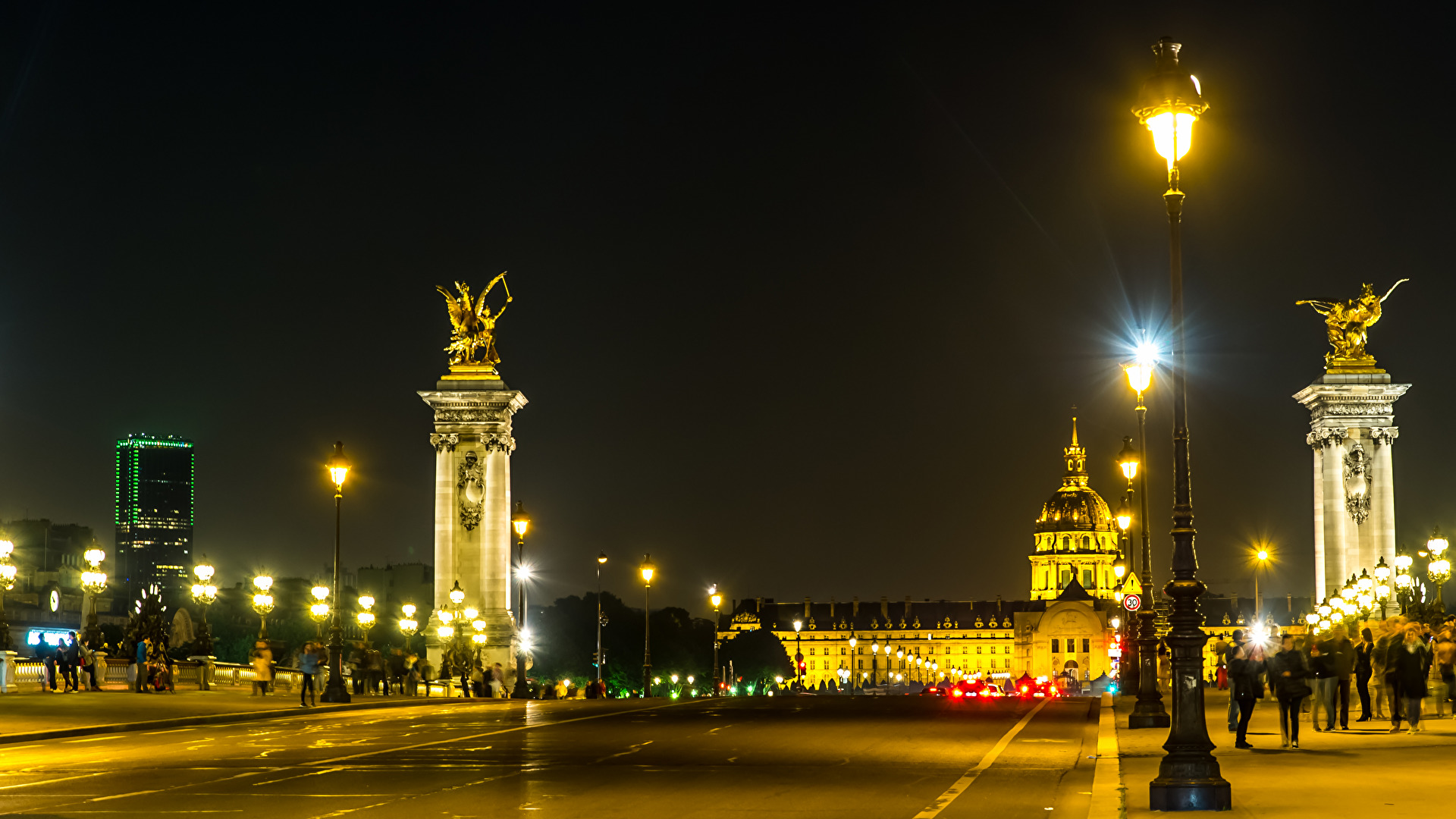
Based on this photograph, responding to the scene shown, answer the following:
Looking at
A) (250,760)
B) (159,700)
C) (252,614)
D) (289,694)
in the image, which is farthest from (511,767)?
(252,614)

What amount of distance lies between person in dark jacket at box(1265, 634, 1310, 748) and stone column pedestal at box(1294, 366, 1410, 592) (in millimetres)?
55218

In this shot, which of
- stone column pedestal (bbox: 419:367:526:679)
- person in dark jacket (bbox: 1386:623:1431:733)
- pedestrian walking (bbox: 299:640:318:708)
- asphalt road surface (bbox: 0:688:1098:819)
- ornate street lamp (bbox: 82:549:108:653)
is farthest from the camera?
stone column pedestal (bbox: 419:367:526:679)

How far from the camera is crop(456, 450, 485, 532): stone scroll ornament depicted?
72375 mm

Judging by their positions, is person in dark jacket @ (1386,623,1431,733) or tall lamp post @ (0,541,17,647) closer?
person in dark jacket @ (1386,623,1431,733)

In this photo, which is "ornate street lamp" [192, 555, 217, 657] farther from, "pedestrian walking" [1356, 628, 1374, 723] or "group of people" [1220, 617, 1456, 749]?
"pedestrian walking" [1356, 628, 1374, 723]

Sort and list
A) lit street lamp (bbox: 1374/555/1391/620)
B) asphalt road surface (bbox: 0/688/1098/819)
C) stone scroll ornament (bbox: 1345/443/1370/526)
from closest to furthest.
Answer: asphalt road surface (bbox: 0/688/1098/819)
lit street lamp (bbox: 1374/555/1391/620)
stone scroll ornament (bbox: 1345/443/1370/526)

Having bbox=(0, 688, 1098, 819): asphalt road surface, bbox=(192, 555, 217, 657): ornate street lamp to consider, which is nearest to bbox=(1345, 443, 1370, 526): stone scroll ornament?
bbox=(0, 688, 1098, 819): asphalt road surface

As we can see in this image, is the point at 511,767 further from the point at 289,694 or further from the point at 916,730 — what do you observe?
the point at 289,694

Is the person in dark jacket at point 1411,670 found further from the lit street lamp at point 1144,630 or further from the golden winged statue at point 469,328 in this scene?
the golden winged statue at point 469,328

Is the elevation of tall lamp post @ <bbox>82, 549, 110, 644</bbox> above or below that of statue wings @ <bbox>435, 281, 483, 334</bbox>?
below

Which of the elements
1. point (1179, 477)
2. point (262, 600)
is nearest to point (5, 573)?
point (262, 600)

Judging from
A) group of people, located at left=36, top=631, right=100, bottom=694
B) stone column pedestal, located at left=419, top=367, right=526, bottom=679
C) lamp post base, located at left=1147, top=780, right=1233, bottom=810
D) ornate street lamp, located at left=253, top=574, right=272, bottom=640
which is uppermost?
stone column pedestal, located at left=419, top=367, right=526, bottom=679

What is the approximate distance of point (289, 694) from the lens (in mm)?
54375

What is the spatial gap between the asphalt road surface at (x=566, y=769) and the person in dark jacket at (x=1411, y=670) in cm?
495
